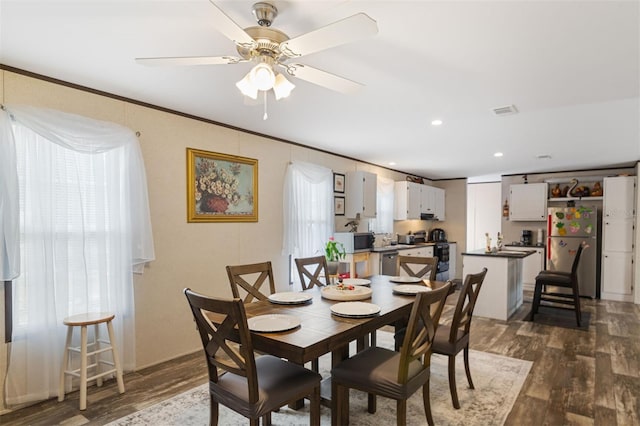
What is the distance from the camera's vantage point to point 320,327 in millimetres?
1929

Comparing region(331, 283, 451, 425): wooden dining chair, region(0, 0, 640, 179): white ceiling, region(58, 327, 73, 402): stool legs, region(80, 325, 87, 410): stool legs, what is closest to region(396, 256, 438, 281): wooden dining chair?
region(331, 283, 451, 425): wooden dining chair

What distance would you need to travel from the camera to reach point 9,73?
96.7 inches

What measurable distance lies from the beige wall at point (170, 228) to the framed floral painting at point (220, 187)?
7cm

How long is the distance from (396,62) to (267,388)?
83.6 inches

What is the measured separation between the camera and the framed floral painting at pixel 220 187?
11.8 ft

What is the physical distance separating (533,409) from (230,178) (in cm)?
341

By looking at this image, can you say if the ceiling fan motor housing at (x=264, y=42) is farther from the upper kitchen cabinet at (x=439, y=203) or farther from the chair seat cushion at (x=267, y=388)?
the upper kitchen cabinet at (x=439, y=203)

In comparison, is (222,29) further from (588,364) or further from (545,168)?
(545,168)

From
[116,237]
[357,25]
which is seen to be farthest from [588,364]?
[116,237]

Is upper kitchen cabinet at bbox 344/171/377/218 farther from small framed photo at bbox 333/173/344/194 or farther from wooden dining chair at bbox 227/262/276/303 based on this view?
wooden dining chair at bbox 227/262/276/303

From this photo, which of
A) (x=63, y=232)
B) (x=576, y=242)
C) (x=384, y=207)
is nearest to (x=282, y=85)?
(x=63, y=232)

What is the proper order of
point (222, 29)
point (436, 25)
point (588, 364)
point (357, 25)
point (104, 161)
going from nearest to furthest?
point (357, 25) → point (222, 29) → point (436, 25) → point (104, 161) → point (588, 364)

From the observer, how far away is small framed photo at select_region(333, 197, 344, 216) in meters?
5.60

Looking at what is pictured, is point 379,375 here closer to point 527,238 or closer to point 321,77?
point 321,77
